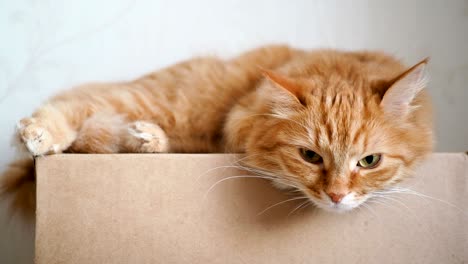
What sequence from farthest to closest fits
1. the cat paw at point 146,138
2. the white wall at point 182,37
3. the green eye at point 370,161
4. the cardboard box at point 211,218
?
A: the white wall at point 182,37 → the cat paw at point 146,138 → the green eye at point 370,161 → the cardboard box at point 211,218

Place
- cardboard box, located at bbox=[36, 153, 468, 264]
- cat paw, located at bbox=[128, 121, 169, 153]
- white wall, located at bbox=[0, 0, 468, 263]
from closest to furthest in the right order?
cardboard box, located at bbox=[36, 153, 468, 264] < cat paw, located at bbox=[128, 121, 169, 153] < white wall, located at bbox=[0, 0, 468, 263]

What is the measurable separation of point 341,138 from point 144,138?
0.61m

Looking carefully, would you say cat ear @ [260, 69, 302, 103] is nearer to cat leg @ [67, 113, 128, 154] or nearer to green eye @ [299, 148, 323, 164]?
green eye @ [299, 148, 323, 164]

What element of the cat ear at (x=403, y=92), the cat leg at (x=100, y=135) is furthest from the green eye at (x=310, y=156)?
the cat leg at (x=100, y=135)

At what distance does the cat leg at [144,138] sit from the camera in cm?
136

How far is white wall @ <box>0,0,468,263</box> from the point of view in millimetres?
1903

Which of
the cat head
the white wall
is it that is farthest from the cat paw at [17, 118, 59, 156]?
the white wall

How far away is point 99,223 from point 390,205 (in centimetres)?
75

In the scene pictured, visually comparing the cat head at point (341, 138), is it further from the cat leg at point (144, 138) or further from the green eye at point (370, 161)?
the cat leg at point (144, 138)

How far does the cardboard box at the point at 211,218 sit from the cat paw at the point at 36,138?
82mm

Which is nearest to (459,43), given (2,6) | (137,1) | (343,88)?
(343,88)

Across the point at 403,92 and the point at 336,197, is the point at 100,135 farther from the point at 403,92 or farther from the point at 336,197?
the point at 403,92

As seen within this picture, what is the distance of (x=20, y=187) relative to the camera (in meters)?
1.42

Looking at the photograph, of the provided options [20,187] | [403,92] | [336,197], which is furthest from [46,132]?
[403,92]
